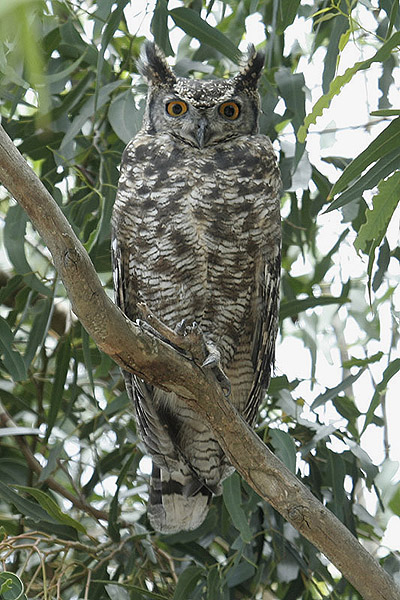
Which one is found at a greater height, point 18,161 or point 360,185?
point 360,185

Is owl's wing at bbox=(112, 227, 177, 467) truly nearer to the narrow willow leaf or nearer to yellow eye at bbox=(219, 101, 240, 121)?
yellow eye at bbox=(219, 101, 240, 121)

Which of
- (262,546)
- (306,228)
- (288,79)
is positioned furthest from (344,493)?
(288,79)

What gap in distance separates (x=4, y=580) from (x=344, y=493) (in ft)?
3.47

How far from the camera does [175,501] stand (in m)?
2.29

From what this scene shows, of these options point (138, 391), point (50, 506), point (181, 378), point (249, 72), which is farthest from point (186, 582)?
point (249, 72)

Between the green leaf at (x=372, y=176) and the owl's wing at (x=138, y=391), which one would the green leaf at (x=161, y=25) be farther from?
the green leaf at (x=372, y=176)

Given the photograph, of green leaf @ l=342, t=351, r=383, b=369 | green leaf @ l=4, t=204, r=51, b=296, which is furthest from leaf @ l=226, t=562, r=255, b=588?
green leaf @ l=4, t=204, r=51, b=296

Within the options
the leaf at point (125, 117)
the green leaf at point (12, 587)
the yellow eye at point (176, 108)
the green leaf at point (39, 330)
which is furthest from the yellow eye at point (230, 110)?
the green leaf at point (12, 587)

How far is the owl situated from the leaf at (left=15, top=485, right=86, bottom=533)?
271 mm

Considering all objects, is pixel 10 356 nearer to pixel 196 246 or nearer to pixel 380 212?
pixel 196 246

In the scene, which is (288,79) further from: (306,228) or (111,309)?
(111,309)

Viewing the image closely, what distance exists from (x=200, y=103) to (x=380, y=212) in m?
1.20

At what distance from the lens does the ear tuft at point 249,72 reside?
7.75 ft

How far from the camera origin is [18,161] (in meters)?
1.24
